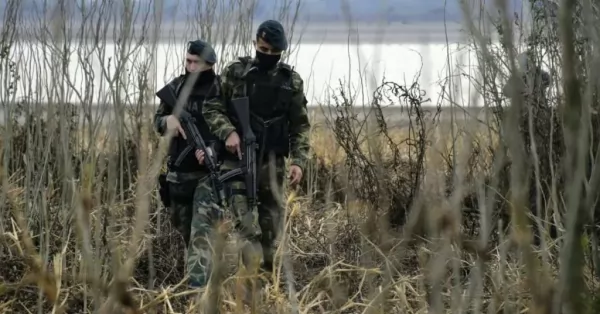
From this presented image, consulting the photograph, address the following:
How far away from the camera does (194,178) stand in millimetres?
3529

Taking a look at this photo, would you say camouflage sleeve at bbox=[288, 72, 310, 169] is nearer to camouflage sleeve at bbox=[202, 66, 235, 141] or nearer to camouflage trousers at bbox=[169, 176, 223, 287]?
camouflage sleeve at bbox=[202, 66, 235, 141]

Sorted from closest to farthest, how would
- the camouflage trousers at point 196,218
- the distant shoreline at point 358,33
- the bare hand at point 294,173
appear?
the distant shoreline at point 358,33
the camouflage trousers at point 196,218
the bare hand at point 294,173

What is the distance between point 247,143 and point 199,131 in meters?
0.27

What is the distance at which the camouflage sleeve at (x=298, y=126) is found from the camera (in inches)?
142

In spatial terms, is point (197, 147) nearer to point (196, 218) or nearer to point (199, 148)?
point (199, 148)

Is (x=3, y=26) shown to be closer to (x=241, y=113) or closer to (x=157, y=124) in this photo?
(x=157, y=124)

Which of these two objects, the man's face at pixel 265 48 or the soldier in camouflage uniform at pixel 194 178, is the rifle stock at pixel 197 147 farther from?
the man's face at pixel 265 48

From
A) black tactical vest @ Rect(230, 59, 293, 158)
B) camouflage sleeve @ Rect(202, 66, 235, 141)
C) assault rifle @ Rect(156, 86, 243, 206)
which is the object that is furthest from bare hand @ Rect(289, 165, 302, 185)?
camouflage sleeve @ Rect(202, 66, 235, 141)

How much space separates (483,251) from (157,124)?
8.77ft

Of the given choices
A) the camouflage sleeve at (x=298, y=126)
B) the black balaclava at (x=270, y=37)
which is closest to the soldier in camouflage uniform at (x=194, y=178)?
the black balaclava at (x=270, y=37)

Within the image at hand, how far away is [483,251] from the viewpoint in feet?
2.95

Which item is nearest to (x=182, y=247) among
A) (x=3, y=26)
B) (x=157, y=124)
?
(x=157, y=124)

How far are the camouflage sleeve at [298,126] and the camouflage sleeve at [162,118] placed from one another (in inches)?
23.0

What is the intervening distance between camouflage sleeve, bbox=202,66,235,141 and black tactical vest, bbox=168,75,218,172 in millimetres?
56
